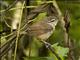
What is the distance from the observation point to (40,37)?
1.46m

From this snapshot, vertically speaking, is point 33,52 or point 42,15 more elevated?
point 42,15

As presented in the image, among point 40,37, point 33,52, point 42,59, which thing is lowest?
point 33,52

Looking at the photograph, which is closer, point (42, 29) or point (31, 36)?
point (42, 29)

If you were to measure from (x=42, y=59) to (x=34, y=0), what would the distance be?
2.22 feet

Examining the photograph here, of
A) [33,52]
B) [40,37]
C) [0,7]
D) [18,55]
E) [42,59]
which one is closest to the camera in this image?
[40,37]

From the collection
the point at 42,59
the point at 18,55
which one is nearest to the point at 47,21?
the point at 42,59

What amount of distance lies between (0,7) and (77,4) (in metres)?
0.61

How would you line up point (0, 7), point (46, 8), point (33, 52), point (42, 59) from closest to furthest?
point (42, 59)
point (46, 8)
point (0, 7)
point (33, 52)

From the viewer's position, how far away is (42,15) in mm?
1691

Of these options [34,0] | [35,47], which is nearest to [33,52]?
[35,47]

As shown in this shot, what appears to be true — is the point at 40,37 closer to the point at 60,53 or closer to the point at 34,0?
the point at 60,53

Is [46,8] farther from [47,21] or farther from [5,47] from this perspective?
[5,47]

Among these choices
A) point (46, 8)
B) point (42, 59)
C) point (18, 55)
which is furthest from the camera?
point (18, 55)

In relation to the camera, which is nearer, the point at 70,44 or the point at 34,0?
the point at 70,44
